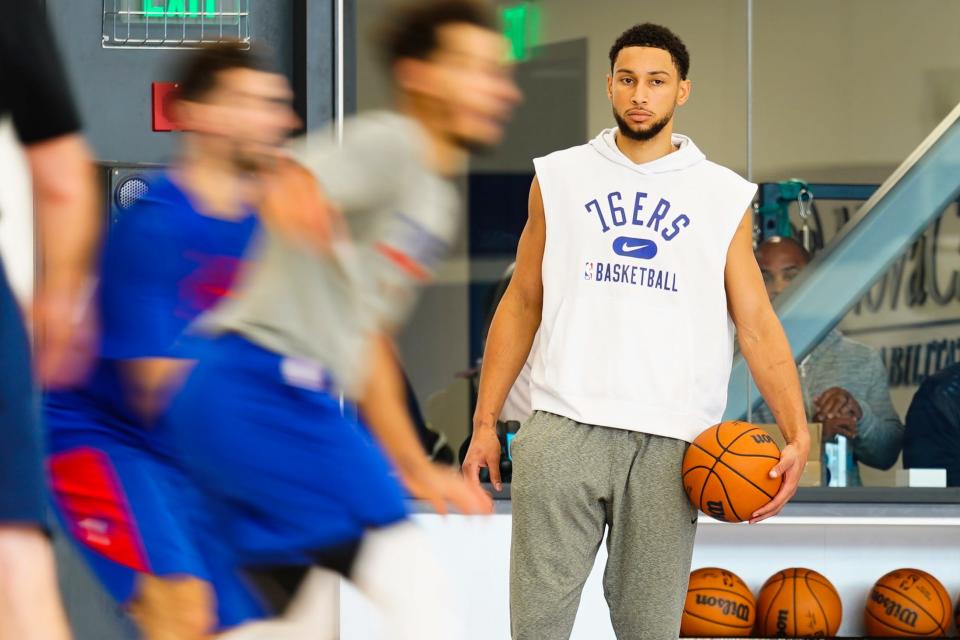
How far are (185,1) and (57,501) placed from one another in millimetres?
3335

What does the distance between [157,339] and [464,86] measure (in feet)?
3.07

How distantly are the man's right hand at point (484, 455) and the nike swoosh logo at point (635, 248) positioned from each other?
2.12 ft

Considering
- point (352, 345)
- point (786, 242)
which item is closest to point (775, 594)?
point (786, 242)

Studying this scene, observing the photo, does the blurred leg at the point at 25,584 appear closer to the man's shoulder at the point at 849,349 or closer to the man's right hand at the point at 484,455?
the man's right hand at the point at 484,455

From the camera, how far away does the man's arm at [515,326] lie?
4930 millimetres

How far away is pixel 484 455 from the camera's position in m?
4.86

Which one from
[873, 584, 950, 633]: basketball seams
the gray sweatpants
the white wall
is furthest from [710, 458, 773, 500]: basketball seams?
[873, 584, 950, 633]: basketball seams

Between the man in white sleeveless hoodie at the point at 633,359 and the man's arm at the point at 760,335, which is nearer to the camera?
the man in white sleeveless hoodie at the point at 633,359

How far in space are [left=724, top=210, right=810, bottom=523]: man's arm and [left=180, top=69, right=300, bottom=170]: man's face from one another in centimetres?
155

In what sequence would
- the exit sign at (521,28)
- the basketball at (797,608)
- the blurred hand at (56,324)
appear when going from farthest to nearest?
the exit sign at (521,28), the basketball at (797,608), the blurred hand at (56,324)

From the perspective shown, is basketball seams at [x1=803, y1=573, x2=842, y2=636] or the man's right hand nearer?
the man's right hand

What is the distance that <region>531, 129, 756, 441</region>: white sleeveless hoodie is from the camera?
467 cm

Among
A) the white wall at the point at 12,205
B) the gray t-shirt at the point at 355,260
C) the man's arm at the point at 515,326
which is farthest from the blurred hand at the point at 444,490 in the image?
the man's arm at the point at 515,326

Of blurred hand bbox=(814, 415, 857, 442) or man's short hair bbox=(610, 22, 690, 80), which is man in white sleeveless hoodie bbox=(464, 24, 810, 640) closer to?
man's short hair bbox=(610, 22, 690, 80)
